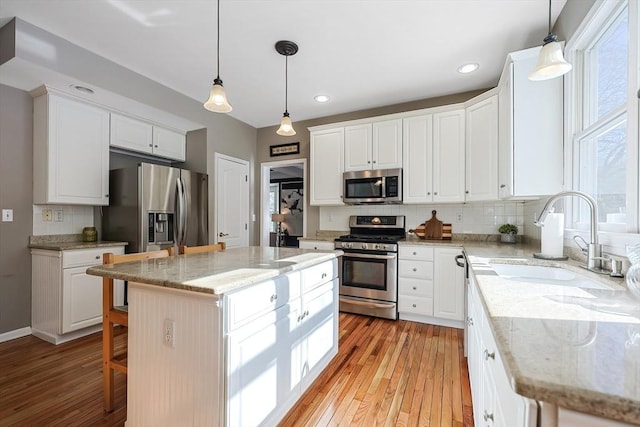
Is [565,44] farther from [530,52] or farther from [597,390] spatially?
[597,390]

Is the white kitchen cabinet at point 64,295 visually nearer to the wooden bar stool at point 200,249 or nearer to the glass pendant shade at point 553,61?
the wooden bar stool at point 200,249

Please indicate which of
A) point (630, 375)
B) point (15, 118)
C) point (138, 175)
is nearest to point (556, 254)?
point (630, 375)

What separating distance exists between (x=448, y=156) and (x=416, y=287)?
1481 millimetres

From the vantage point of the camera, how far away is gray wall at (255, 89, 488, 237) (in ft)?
11.3

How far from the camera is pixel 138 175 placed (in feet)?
9.62

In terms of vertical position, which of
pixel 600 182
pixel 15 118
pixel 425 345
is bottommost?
pixel 425 345

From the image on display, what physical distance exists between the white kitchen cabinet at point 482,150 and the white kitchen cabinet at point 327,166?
147 centimetres

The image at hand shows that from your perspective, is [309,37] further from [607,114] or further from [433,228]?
[433,228]

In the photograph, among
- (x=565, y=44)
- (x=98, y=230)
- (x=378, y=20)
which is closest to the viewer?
(x=565, y=44)

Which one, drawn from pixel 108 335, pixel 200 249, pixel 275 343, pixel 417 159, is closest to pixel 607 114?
pixel 417 159

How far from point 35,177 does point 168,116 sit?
138 cm

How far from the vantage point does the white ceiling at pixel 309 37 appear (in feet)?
6.58

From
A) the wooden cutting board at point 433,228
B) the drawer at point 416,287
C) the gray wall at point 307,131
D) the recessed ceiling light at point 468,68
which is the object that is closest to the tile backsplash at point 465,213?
the wooden cutting board at point 433,228

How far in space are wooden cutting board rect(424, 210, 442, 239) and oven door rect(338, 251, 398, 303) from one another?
0.63m
